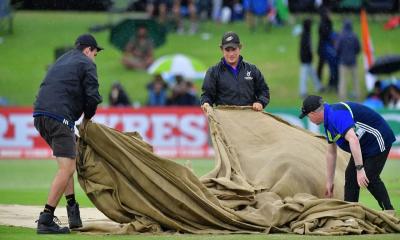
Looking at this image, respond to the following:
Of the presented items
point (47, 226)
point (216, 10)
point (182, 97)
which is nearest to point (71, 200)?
point (47, 226)

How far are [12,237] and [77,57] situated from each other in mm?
2151

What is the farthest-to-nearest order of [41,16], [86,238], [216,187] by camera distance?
[41,16] → [216,187] → [86,238]

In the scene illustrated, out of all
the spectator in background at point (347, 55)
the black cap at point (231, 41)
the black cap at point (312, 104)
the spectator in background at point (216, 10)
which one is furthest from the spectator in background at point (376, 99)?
the black cap at point (312, 104)

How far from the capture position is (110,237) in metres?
10.7

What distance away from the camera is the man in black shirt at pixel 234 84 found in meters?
13.6

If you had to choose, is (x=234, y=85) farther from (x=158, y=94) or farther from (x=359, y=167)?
(x=158, y=94)

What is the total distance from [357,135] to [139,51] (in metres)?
22.9

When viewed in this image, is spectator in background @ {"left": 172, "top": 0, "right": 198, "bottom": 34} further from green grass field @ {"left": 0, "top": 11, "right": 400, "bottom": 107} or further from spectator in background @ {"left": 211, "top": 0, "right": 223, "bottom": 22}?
spectator in background @ {"left": 211, "top": 0, "right": 223, "bottom": 22}

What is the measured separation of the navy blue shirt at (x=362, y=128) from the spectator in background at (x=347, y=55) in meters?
18.1

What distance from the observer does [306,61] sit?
101ft

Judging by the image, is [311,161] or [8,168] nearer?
[311,161]

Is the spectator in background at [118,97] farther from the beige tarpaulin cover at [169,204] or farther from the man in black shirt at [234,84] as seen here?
the beige tarpaulin cover at [169,204]

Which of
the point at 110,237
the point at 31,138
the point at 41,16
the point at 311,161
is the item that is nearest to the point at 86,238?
the point at 110,237

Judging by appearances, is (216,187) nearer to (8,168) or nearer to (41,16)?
(8,168)
